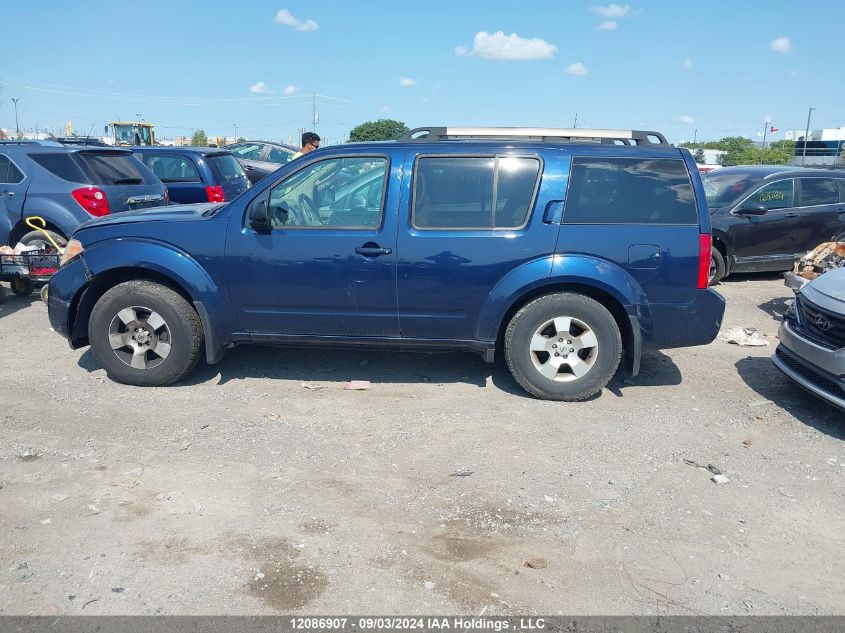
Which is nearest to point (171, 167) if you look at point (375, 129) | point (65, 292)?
point (65, 292)

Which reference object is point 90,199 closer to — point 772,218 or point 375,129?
point 772,218

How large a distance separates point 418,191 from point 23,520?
3287 mm

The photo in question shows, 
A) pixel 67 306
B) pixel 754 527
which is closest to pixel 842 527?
pixel 754 527

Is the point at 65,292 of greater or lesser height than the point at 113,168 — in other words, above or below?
below

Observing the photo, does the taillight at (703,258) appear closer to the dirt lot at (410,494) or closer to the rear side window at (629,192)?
the rear side window at (629,192)

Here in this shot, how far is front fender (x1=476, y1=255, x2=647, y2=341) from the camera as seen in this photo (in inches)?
198

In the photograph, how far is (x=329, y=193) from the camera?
207 inches

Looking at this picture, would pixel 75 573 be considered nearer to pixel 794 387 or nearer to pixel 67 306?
pixel 67 306

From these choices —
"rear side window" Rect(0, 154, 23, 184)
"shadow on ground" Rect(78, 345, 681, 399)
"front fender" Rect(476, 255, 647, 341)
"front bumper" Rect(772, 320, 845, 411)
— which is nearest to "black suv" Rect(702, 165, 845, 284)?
"shadow on ground" Rect(78, 345, 681, 399)

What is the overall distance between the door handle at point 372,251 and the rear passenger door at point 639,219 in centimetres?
129

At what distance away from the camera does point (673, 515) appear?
3.76 metres

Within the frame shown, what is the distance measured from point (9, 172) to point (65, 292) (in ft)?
14.4

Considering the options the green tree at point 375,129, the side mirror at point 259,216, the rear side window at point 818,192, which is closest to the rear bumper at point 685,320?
the side mirror at point 259,216

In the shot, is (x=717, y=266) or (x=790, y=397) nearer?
(x=790, y=397)
